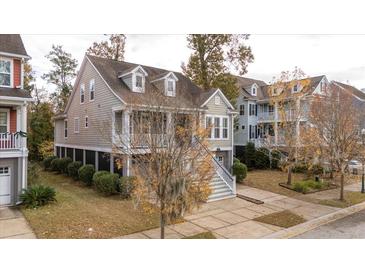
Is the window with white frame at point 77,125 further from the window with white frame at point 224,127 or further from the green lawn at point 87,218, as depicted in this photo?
the window with white frame at point 224,127

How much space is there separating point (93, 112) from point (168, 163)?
9.20m

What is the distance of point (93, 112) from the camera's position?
13984 millimetres

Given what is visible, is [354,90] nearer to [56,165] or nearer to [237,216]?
[237,216]

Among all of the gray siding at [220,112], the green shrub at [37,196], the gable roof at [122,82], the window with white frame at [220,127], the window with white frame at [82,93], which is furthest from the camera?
the window with white frame at [82,93]

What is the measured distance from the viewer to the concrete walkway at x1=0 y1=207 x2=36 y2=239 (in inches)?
275

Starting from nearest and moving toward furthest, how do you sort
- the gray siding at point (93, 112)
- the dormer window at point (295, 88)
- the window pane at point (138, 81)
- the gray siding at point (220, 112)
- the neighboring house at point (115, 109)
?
1. the neighboring house at point (115, 109)
2. the gray siding at point (93, 112)
3. the window pane at point (138, 81)
4. the gray siding at point (220, 112)
5. the dormer window at point (295, 88)

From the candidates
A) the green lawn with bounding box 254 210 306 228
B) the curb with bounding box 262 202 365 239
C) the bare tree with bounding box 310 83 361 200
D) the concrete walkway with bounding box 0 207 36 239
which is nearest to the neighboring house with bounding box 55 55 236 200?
the green lawn with bounding box 254 210 306 228

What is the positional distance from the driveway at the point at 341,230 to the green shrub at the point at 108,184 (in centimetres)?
697

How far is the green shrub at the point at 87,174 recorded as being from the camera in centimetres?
1289

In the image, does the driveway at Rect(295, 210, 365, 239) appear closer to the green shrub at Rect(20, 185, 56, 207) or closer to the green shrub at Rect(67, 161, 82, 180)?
the green shrub at Rect(20, 185, 56, 207)

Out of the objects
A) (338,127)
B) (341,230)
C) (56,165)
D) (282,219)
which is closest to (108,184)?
(282,219)

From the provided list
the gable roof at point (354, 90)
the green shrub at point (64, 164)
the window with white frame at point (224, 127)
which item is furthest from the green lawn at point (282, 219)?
the green shrub at point (64, 164)

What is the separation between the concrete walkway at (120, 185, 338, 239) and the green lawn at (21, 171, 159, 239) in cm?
66
